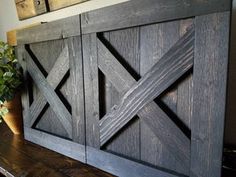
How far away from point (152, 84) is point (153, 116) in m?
0.10

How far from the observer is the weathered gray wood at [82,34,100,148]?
2.48 ft

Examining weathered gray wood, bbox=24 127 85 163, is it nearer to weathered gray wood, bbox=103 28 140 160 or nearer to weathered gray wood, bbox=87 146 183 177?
weathered gray wood, bbox=87 146 183 177

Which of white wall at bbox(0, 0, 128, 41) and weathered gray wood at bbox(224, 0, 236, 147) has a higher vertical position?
white wall at bbox(0, 0, 128, 41)

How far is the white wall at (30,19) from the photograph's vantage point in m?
1.04

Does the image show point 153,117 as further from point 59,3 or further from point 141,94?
point 59,3

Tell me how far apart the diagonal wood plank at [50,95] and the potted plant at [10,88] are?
0.31ft

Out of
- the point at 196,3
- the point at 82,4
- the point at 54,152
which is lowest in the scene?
the point at 54,152

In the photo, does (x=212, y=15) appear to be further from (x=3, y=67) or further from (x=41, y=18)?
(x=41, y=18)

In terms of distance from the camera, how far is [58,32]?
0.86 metres

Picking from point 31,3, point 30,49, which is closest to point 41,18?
point 31,3

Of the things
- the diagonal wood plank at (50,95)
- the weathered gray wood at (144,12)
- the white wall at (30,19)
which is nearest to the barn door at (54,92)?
the diagonal wood plank at (50,95)

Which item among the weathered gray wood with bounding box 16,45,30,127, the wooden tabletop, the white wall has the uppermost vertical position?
the white wall

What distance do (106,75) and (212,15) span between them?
0.39 meters

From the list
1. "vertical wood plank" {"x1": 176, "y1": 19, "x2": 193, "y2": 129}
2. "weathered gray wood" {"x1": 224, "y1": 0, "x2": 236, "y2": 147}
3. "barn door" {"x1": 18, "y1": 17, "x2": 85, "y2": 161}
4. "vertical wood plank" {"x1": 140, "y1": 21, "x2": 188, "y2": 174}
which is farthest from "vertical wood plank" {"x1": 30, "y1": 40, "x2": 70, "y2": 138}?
"weathered gray wood" {"x1": 224, "y1": 0, "x2": 236, "y2": 147}
